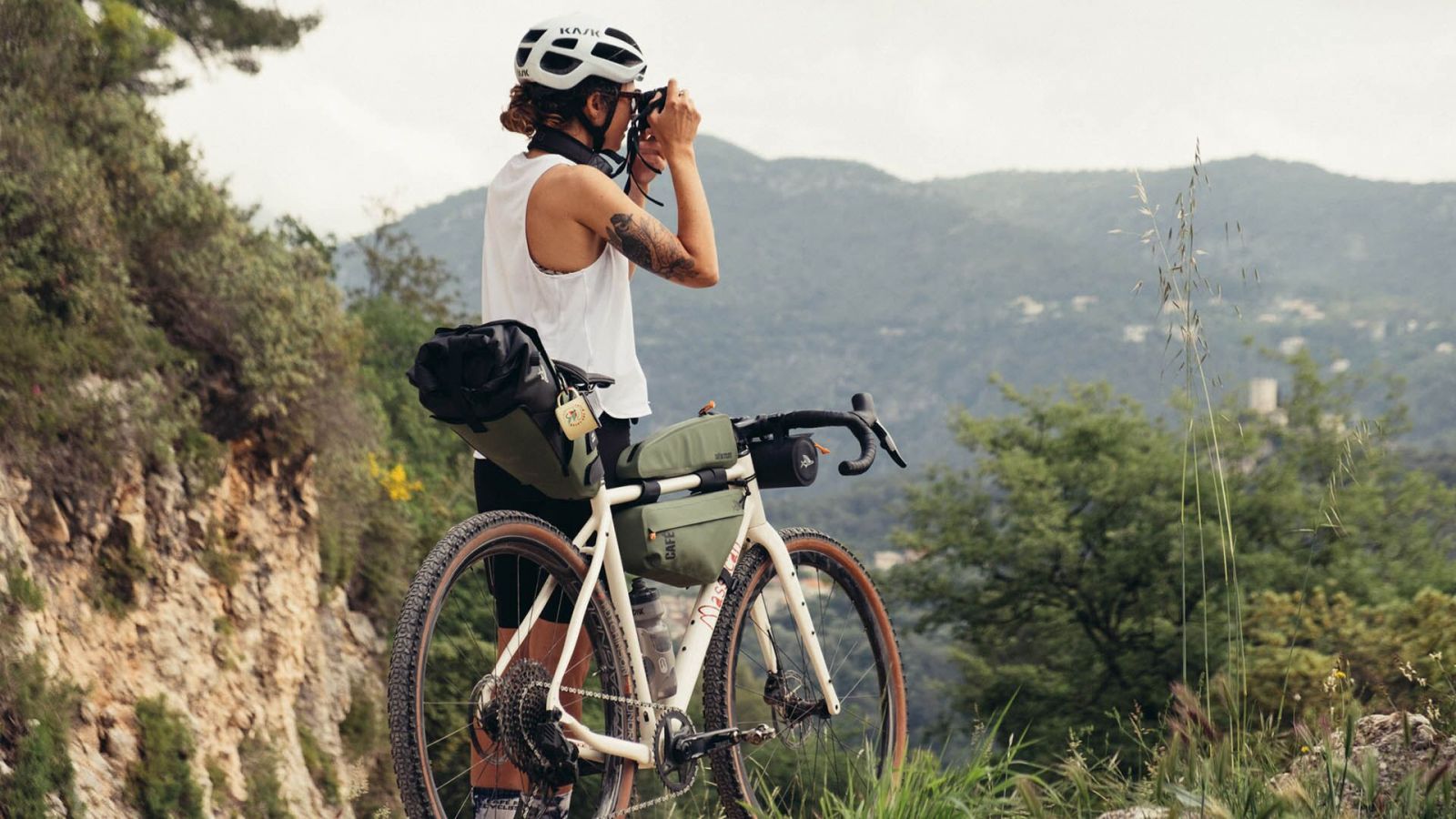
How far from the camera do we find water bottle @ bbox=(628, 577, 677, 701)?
3.58 m

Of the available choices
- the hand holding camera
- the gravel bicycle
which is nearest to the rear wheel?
the gravel bicycle

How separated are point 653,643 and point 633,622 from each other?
0.37ft

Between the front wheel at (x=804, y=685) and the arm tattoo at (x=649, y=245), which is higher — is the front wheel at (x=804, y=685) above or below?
below

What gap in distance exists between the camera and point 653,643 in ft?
11.8

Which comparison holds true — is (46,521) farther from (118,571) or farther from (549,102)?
(549,102)

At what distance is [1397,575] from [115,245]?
3096 cm

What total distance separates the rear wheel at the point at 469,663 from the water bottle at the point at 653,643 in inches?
6.3

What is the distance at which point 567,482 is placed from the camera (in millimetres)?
3209

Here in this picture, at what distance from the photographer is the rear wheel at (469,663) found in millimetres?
2793

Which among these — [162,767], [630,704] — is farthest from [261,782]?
[630,704]

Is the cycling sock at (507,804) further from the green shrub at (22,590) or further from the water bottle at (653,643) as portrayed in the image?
the green shrub at (22,590)

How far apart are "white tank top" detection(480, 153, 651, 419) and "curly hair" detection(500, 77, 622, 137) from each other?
0.09 metres

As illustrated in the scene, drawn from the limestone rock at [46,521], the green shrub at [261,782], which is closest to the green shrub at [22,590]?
the limestone rock at [46,521]

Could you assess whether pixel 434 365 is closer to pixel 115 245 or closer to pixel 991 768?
pixel 991 768
